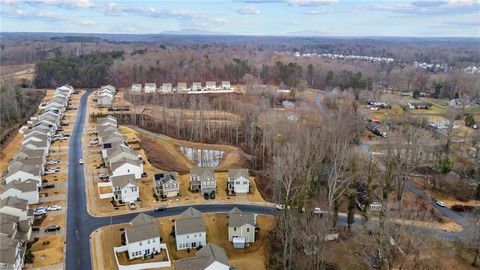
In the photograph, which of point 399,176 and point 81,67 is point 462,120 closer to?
point 399,176

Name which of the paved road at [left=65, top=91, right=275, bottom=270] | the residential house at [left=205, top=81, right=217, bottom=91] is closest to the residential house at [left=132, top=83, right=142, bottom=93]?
the residential house at [left=205, top=81, right=217, bottom=91]

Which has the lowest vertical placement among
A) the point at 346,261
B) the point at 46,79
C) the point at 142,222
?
the point at 346,261

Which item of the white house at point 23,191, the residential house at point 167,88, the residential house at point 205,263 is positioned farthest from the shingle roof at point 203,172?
the residential house at point 167,88

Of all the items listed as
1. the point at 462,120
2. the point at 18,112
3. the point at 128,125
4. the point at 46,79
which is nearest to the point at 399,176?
the point at 462,120

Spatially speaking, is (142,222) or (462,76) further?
(462,76)

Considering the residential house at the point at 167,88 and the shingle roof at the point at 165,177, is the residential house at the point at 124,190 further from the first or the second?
the residential house at the point at 167,88
